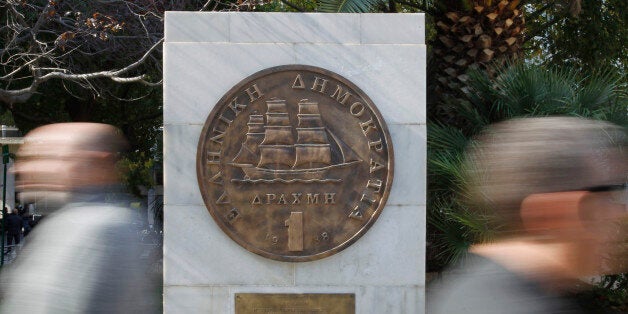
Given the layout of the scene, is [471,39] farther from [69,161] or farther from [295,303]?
[69,161]

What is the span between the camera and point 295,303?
5547 mm

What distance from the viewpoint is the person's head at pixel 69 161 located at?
124 inches

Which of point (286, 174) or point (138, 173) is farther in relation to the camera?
point (138, 173)

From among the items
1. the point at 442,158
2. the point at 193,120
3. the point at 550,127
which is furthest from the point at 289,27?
the point at 550,127

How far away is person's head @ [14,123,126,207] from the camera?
10.3 ft

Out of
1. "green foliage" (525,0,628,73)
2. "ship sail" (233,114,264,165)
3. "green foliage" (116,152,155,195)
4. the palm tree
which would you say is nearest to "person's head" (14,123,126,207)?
"ship sail" (233,114,264,165)

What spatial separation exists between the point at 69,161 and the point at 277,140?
2.46 m

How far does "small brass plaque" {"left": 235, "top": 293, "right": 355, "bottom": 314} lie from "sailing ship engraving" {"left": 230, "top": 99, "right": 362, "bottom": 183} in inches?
30.8

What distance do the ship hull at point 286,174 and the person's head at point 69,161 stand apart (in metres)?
2.24

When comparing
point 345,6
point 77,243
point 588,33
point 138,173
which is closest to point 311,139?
point 77,243

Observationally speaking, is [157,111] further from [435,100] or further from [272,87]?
[272,87]

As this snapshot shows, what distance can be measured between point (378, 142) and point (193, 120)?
49.4 inches

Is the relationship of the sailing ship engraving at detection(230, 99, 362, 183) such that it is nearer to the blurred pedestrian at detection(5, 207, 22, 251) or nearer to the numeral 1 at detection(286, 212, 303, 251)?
the numeral 1 at detection(286, 212, 303, 251)

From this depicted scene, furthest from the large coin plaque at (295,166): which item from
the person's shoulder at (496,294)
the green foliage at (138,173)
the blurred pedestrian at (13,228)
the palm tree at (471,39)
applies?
the blurred pedestrian at (13,228)
